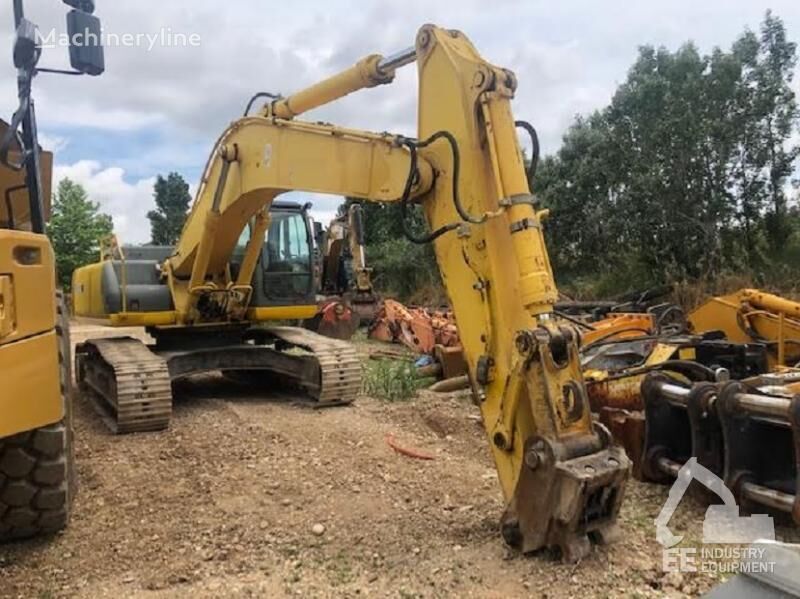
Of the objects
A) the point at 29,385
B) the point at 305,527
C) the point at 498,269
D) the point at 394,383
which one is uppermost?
the point at 498,269

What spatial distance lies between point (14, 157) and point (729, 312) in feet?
19.6

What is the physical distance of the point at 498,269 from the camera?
11.8 feet

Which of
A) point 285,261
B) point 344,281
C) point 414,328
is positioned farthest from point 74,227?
point 285,261

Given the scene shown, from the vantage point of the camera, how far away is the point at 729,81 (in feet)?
50.9

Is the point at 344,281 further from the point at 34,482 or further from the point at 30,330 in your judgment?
the point at 30,330

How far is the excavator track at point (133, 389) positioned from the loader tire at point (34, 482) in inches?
103

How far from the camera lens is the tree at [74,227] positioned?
107ft

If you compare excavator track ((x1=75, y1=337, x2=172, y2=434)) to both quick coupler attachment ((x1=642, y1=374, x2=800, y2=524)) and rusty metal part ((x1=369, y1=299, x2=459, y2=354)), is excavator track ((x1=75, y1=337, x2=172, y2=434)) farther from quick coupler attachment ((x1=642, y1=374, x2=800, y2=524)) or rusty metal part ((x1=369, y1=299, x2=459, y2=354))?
rusty metal part ((x1=369, y1=299, x2=459, y2=354))

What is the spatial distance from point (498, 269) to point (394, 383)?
178 inches

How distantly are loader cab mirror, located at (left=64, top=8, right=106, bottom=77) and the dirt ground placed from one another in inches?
89.5

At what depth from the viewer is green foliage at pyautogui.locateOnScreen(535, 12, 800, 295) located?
15492 mm

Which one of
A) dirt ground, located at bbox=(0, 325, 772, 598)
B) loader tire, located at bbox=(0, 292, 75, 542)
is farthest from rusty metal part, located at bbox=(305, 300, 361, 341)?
loader tire, located at bbox=(0, 292, 75, 542)

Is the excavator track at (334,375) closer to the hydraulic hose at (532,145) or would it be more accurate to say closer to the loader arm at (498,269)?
the loader arm at (498,269)

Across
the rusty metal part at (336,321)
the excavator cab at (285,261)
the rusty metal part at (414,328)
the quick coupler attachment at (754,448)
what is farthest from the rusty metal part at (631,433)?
the rusty metal part at (336,321)
